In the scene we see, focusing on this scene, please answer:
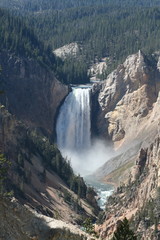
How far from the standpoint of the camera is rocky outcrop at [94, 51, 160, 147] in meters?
157

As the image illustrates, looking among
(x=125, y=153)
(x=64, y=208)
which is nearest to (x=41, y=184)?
(x=64, y=208)

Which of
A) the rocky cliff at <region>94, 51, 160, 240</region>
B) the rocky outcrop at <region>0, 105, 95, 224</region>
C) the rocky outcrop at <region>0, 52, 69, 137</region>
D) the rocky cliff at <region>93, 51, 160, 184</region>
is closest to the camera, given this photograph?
the rocky outcrop at <region>0, 105, 95, 224</region>

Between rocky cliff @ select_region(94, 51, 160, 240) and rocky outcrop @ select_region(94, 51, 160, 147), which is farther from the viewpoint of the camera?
rocky outcrop @ select_region(94, 51, 160, 147)

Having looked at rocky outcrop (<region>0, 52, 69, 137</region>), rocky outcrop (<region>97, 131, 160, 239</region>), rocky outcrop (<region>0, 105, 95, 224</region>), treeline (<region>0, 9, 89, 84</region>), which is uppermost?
treeline (<region>0, 9, 89, 84</region>)

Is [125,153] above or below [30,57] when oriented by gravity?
below

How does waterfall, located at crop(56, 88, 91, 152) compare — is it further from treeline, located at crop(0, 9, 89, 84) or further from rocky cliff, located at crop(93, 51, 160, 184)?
treeline, located at crop(0, 9, 89, 84)

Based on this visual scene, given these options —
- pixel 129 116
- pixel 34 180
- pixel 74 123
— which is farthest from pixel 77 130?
pixel 34 180

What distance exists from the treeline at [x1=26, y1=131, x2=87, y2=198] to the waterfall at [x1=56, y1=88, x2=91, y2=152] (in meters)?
38.2

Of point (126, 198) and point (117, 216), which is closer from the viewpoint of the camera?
point (117, 216)

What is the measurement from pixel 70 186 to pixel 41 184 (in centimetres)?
1049

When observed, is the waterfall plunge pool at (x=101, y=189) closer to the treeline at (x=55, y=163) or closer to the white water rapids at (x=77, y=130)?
the treeline at (x=55, y=163)

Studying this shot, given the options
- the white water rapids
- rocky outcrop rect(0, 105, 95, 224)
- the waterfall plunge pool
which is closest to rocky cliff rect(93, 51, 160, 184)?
the white water rapids

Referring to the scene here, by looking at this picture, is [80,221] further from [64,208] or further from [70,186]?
[70,186]

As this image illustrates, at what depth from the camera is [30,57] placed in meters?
178
